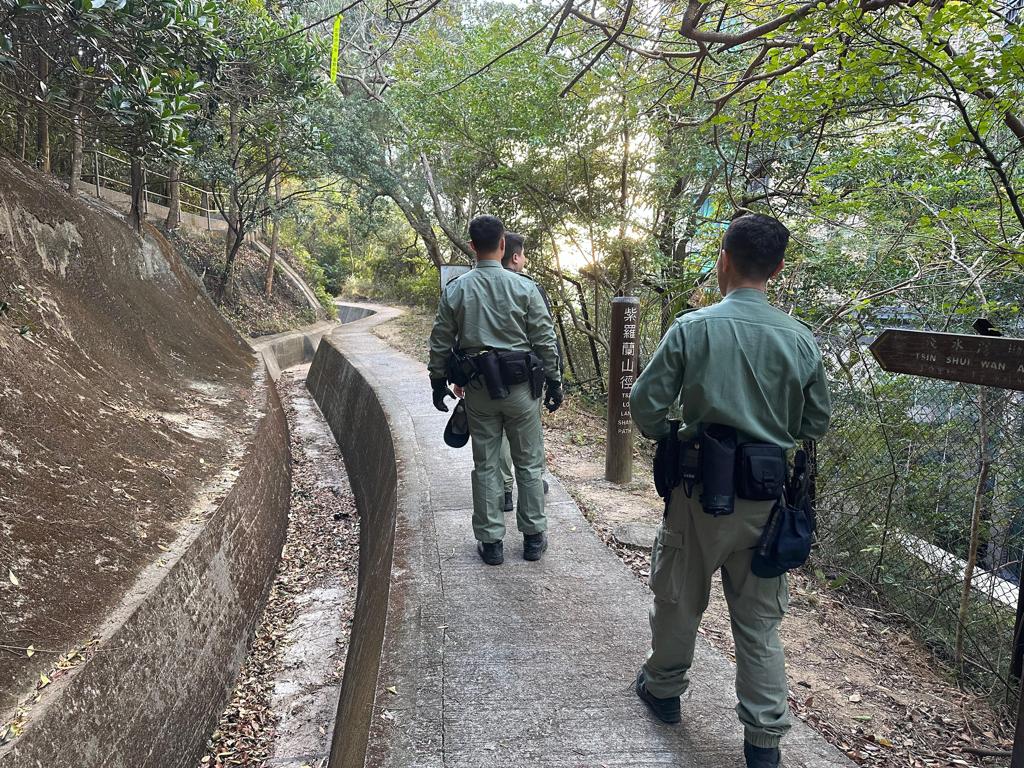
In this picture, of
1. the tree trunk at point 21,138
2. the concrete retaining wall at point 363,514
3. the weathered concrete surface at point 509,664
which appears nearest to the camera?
the weathered concrete surface at point 509,664

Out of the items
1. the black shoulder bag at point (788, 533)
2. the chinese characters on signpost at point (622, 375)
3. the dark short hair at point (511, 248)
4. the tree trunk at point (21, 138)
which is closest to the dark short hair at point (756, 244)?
the black shoulder bag at point (788, 533)

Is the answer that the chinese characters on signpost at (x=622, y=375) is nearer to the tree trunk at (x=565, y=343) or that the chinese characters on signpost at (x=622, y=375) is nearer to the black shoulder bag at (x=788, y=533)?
the black shoulder bag at (x=788, y=533)

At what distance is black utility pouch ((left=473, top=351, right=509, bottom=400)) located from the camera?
3.46 metres

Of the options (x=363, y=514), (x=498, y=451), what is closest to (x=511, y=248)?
(x=498, y=451)

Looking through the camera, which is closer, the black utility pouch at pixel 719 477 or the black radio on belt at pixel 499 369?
the black utility pouch at pixel 719 477

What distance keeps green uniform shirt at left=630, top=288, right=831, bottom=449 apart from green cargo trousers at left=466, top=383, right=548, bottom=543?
145cm

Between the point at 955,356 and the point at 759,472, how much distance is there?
75 centimetres

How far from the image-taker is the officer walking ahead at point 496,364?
140 inches

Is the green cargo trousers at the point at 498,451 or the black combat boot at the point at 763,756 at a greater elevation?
the green cargo trousers at the point at 498,451

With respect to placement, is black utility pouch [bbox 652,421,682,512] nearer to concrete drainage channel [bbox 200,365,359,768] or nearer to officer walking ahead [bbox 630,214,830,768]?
officer walking ahead [bbox 630,214,830,768]

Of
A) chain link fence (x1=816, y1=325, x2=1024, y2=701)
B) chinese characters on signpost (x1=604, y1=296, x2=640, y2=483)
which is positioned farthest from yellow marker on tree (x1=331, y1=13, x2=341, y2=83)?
chain link fence (x1=816, y1=325, x2=1024, y2=701)

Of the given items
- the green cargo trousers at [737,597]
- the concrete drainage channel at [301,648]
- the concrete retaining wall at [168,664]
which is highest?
the green cargo trousers at [737,597]

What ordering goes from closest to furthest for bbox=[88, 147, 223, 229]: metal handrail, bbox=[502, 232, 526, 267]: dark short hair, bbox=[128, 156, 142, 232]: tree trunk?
bbox=[502, 232, 526, 267]: dark short hair < bbox=[128, 156, 142, 232]: tree trunk < bbox=[88, 147, 223, 229]: metal handrail

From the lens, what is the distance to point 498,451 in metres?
3.67
